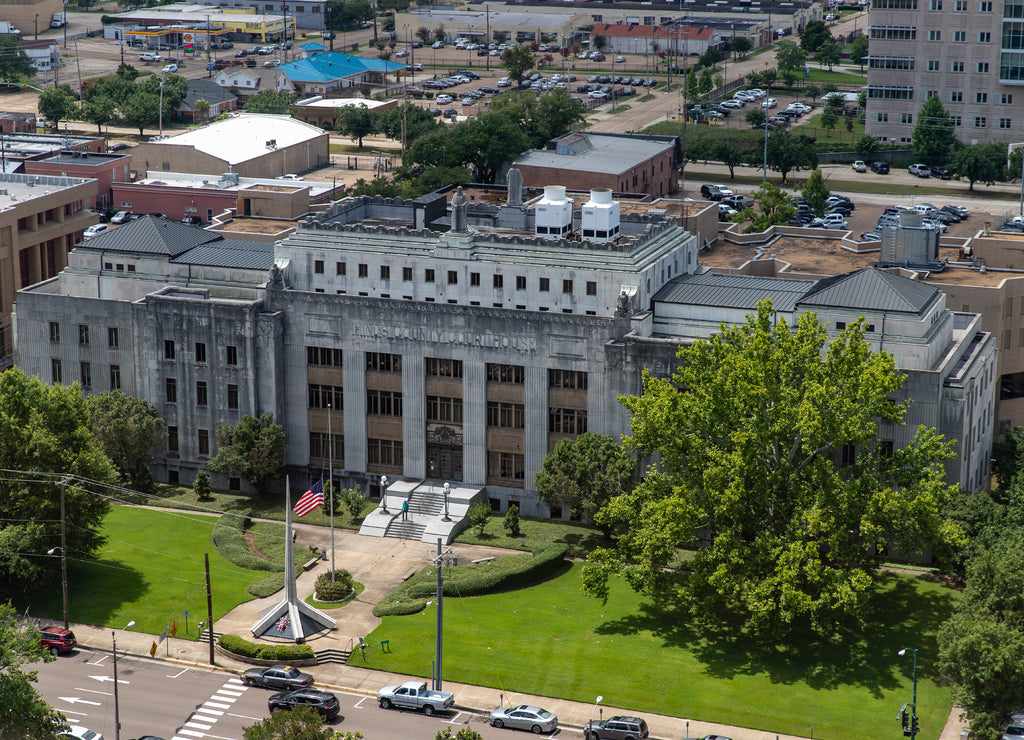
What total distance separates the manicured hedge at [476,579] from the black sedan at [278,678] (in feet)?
34.6

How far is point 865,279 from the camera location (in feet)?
372

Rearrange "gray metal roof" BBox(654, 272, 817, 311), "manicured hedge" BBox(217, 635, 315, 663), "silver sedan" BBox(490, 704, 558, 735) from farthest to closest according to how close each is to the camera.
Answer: "gray metal roof" BBox(654, 272, 817, 311)
"manicured hedge" BBox(217, 635, 315, 663)
"silver sedan" BBox(490, 704, 558, 735)

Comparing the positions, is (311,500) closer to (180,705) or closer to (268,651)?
(268,651)

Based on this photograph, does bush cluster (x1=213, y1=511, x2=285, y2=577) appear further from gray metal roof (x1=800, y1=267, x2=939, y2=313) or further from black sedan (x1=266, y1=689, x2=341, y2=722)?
gray metal roof (x1=800, y1=267, x2=939, y2=313)

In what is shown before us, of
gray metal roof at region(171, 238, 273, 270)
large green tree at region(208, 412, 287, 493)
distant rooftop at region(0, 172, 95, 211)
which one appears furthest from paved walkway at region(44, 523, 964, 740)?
distant rooftop at region(0, 172, 95, 211)

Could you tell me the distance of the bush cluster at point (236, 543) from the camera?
364 ft

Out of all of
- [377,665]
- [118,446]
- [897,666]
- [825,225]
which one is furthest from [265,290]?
[825,225]

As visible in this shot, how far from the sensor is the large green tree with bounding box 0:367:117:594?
103750 millimetres

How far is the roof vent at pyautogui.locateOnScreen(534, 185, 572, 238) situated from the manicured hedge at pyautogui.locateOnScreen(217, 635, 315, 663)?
42.6 metres

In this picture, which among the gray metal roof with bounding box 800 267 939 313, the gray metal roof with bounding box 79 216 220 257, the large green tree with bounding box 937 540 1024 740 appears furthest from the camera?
the gray metal roof with bounding box 79 216 220 257

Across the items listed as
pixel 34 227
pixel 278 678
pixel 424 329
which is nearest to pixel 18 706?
pixel 278 678

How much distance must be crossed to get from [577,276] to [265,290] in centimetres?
2644

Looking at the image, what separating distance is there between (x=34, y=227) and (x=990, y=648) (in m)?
118

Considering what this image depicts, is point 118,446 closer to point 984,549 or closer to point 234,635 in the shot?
point 234,635
